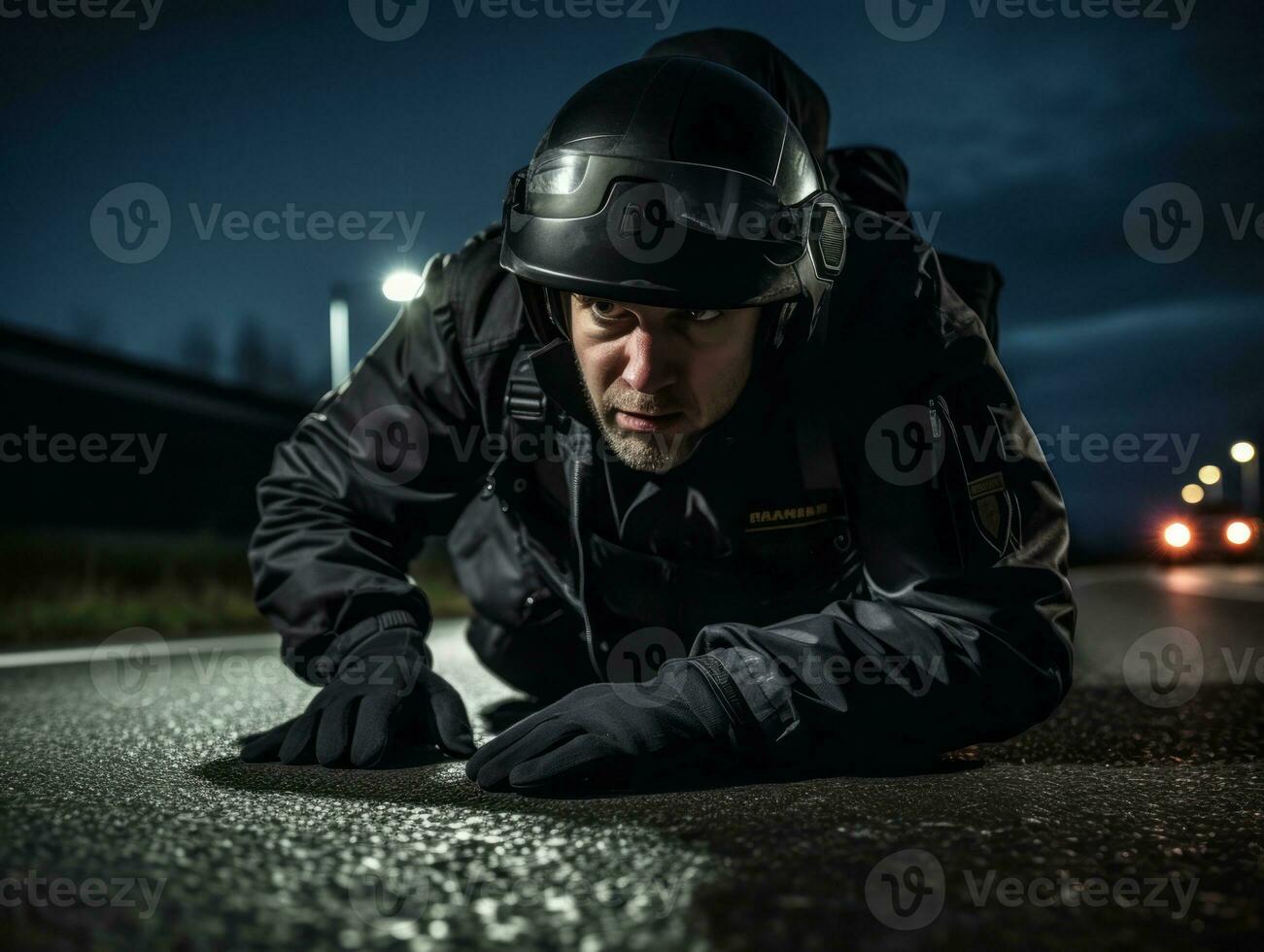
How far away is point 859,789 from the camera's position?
7.23 feet

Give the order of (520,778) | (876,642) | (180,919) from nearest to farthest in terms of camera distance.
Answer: (180,919)
(520,778)
(876,642)

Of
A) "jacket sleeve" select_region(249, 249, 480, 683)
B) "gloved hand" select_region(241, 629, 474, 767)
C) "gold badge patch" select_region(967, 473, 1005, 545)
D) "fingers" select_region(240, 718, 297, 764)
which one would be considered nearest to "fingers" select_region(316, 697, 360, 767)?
"gloved hand" select_region(241, 629, 474, 767)

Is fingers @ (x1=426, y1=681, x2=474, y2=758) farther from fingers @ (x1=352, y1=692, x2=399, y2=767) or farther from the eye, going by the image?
the eye

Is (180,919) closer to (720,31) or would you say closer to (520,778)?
(520,778)

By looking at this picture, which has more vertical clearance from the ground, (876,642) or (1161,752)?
(876,642)

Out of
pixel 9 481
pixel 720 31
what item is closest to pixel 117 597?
pixel 9 481

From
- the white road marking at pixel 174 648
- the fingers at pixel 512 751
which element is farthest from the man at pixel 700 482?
the white road marking at pixel 174 648

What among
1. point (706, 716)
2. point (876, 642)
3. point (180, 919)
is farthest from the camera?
point (876, 642)

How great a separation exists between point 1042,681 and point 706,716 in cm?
75

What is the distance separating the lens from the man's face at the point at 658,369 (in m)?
2.52

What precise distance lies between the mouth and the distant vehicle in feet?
79.9

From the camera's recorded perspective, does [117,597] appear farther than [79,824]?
Yes

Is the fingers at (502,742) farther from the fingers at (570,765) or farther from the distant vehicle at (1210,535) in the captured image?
the distant vehicle at (1210,535)

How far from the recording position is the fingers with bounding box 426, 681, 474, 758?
2553mm
